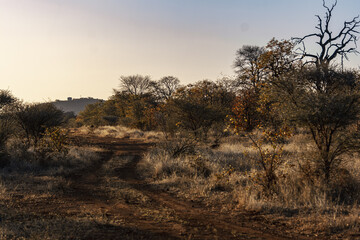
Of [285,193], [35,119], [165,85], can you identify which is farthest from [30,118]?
[165,85]

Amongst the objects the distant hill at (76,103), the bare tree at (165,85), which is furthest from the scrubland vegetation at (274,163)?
the distant hill at (76,103)

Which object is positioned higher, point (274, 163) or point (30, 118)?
point (30, 118)

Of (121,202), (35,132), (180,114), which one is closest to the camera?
(121,202)

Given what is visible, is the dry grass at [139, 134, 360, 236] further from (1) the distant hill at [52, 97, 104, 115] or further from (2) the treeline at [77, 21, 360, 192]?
(1) the distant hill at [52, 97, 104, 115]

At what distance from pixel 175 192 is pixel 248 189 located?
2.02 meters

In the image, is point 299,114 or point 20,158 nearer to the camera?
point 299,114

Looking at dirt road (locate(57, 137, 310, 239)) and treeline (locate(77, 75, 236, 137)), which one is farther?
treeline (locate(77, 75, 236, 137))

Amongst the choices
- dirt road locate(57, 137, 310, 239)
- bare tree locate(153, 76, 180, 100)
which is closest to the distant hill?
bare tree locate(153, 76, 180, 100)

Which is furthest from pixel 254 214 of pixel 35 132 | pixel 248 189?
pixel 35 132

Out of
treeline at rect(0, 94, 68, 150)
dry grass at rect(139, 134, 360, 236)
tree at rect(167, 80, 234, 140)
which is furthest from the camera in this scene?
tree at rect(167, 80, 234, 140)

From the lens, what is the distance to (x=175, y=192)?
290 inches

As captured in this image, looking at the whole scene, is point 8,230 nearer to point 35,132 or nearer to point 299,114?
point 299,114

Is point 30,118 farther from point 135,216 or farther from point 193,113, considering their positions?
point 135,216

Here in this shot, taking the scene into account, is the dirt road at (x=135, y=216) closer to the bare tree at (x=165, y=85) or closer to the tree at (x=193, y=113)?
the tree at (x=193, y=113)
